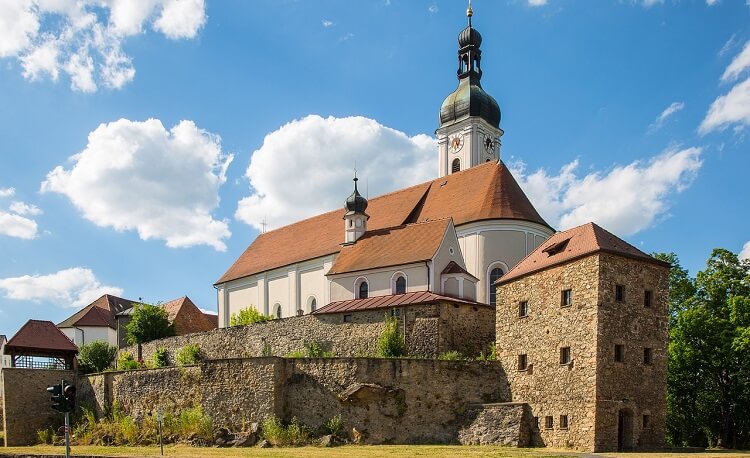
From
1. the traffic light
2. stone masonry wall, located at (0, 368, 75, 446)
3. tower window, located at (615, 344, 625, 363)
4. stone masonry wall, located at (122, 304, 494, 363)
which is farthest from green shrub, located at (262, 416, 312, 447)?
stone masonry wall, located at (0, 368, 75, 446)

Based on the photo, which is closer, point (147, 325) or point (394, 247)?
point (394, 247)

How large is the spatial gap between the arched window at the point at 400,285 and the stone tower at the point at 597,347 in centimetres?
1209

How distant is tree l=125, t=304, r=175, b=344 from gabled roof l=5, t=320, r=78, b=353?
8628mm

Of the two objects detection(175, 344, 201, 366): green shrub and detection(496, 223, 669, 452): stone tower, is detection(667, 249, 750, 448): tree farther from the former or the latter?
detection(175, 344, 201, 366): green shrub

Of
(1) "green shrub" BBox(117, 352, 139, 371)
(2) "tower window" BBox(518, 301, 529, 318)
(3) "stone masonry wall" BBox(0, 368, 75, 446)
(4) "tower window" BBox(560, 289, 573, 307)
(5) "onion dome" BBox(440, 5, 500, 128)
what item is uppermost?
(5) "onion dome" BBox(440, 5, 500, 128)

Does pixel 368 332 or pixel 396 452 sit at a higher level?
pixel 368 332

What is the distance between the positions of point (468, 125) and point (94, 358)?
3755 cm

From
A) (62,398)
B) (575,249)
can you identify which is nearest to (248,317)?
(575,249)

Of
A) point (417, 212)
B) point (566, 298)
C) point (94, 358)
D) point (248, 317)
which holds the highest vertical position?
point (417, 212)

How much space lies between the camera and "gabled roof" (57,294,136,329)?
76.1 metres

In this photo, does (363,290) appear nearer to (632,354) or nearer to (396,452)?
(396,452)

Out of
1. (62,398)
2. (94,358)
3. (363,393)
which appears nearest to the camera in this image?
(62,398)

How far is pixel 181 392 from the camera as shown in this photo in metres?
41.9

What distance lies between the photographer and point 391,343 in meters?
41.4
